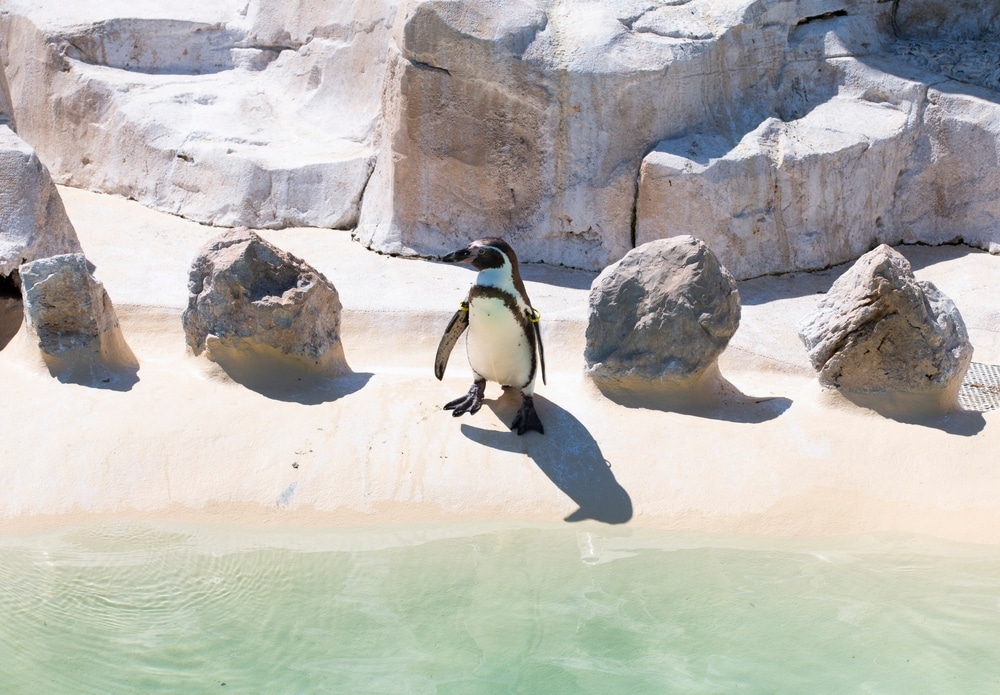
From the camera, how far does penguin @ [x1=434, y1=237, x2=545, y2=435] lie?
194 inches

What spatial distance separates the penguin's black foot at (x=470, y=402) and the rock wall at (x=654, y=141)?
277 cm

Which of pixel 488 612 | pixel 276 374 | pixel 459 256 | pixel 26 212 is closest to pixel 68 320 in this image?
pixel 276 374

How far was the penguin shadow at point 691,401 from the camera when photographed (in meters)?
5.12

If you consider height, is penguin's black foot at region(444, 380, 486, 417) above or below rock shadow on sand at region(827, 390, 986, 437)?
below

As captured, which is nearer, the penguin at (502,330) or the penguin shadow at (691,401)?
the penguin at (502,330)

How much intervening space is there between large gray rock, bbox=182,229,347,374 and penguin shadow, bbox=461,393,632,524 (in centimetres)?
101

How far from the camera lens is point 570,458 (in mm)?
4750

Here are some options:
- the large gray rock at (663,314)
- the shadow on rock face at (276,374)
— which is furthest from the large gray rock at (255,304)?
the large gray rock at (663,314)

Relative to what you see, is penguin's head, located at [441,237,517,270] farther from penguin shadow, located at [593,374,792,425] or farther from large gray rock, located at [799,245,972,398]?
large gray rock, located at [799,245,972,398]

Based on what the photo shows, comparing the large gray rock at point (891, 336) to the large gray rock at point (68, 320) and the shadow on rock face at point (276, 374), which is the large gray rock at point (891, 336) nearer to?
the shadow on rock face at point (276, 374)

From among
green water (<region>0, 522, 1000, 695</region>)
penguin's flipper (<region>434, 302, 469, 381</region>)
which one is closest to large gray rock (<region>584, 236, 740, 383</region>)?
penguin's flipper (<region>434, 302, 469, 381</region>)

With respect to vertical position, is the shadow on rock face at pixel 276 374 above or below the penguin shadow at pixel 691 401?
below

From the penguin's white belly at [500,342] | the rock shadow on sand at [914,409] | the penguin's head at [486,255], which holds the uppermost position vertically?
the penguin's head at [486,255]

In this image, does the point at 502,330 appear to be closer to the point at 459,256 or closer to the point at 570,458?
the point at 459,256
